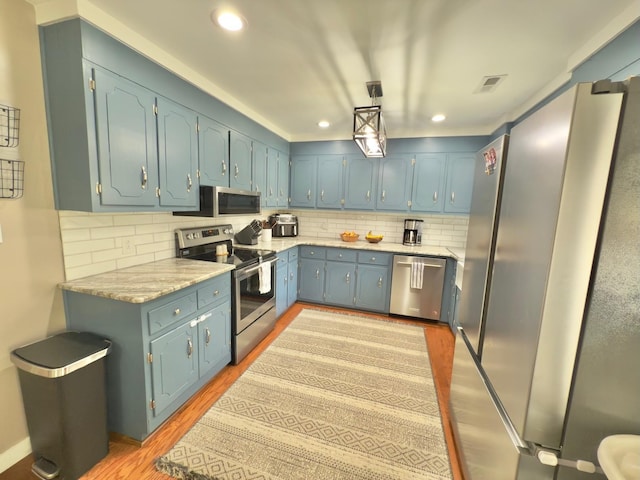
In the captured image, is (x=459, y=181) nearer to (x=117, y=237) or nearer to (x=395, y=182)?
(x=395, y=182)

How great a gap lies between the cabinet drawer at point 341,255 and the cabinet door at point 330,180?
2.40 ft

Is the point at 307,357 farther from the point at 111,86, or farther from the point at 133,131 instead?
the point at 111,86

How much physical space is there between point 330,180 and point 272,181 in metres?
0.92

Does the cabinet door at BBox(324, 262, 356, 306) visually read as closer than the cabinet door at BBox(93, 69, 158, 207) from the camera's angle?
No

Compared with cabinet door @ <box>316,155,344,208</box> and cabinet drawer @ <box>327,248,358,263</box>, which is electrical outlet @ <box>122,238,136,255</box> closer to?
cabinet drawer @ <box>327,248,358,263</box>

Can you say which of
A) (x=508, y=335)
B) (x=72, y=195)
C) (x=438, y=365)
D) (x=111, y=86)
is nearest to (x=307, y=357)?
(x=438, y=365)

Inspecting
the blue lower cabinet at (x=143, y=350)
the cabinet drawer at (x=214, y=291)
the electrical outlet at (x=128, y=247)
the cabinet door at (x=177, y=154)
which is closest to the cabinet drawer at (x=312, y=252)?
the cabinet drawer at (x=214, y=291)

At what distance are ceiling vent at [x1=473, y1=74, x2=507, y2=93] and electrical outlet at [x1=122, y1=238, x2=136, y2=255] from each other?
3103 mm

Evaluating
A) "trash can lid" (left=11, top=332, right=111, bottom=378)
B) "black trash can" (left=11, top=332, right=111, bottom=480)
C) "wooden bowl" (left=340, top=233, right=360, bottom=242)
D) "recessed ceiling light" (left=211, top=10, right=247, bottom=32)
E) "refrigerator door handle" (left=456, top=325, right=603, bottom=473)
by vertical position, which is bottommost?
"black trash can" (left=11, top=332, right=111, bottom=480)

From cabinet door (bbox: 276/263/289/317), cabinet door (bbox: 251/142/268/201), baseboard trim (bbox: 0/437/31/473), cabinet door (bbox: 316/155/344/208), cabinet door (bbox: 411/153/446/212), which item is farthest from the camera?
cabinet door (bbox: 316/155/344/208)

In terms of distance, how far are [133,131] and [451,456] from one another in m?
2.91

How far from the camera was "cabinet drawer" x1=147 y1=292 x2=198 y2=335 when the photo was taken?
155cm

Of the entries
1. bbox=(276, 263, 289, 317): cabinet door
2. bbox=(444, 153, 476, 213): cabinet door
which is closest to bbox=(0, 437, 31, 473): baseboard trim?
bbox=(276, 263, 289, 317): cabinet door

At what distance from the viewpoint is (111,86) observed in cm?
156
